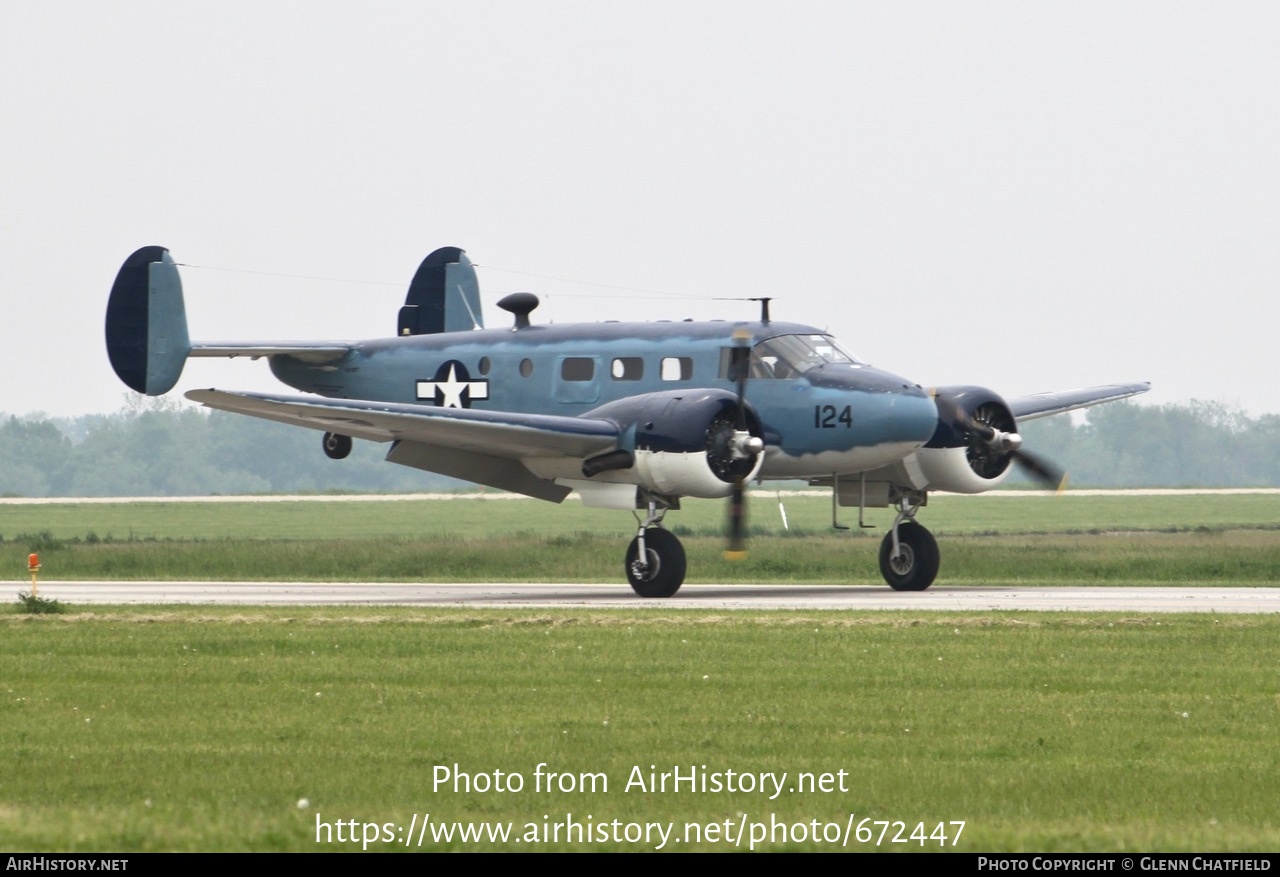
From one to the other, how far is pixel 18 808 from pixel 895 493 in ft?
75.6

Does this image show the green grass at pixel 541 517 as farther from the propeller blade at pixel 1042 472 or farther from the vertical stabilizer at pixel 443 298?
the propeller blade at pixel 1042 472

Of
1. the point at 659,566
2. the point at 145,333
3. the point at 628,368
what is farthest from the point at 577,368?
the point at 145,333

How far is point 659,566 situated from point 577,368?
4556mm

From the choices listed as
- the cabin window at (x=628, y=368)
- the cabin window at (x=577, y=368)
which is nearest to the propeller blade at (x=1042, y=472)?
the cabin window at (x=628, y=368)

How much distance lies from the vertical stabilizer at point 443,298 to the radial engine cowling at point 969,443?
1262 centimetres

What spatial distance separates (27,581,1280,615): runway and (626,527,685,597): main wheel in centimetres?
33

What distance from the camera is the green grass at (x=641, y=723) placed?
37.0 feet

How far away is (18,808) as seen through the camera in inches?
447

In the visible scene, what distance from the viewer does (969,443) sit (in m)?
31.8

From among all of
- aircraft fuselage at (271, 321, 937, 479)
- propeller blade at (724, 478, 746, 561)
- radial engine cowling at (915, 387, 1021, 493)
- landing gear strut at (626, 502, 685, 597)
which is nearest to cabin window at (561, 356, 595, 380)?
aircraft fuselage at (271, 321, 937, 479)

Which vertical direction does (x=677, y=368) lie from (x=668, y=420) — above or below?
above

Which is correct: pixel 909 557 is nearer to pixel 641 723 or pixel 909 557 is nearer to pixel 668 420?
pixel 668 420
